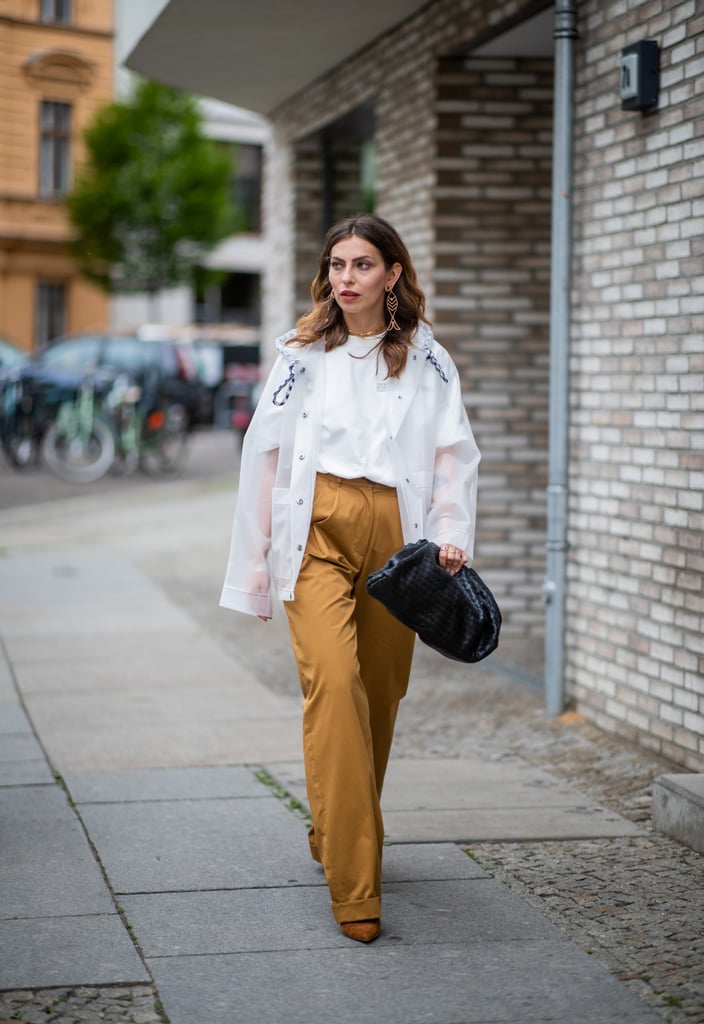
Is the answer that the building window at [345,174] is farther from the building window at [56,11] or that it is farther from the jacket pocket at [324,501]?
the building window at [56,11]

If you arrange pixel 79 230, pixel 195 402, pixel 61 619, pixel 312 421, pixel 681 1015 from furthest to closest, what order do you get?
pixel 79 230 < pixel 195 402 < pixel 61 619 < pixel 312 421 < pixel 681 1015

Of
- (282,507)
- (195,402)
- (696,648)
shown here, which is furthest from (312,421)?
(195,402)

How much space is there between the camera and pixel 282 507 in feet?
14.2

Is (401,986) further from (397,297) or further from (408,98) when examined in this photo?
(408,98)

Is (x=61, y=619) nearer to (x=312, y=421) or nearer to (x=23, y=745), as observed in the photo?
(x=23, y=745)

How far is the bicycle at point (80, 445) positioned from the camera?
1952 cm

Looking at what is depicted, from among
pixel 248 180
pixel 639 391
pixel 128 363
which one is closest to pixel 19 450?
pixel 128 363

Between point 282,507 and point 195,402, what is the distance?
23.0m

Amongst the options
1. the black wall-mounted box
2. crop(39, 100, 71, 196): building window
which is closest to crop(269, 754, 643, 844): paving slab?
the black wall-mounted box

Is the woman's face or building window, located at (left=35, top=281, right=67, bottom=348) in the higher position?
building window, located at (left=35, top=281, right=67, bottom=348)

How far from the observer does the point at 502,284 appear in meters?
8.93

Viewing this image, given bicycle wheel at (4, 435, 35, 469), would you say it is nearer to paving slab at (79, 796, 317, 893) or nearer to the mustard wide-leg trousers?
paving slab at (79, 796, 317, 893)

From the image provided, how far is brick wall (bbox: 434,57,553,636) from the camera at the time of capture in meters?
8.80

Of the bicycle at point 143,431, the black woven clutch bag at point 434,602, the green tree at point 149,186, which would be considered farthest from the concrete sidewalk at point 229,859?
the green tree at point 149,186
